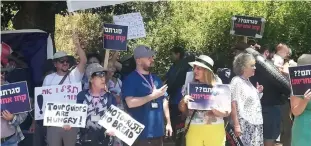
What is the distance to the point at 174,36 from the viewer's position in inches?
534

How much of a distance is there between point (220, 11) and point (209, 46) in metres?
0.93

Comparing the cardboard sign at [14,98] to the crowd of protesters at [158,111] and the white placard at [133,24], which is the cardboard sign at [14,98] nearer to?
the crowd of protesters at [158,111]

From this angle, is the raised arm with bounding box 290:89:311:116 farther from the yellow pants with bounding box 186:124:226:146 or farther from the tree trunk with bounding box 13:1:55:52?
the tree trunk with bounding box 13:1:55:52

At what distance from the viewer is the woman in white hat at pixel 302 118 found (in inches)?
220

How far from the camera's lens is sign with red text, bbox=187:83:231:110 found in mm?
5914

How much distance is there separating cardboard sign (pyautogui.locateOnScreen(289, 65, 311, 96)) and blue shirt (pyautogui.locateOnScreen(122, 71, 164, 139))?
1532mm

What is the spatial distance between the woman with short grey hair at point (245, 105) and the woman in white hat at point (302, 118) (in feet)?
2.13

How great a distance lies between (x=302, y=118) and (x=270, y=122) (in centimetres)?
190

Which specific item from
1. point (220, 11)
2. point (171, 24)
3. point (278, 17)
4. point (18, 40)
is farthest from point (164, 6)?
point (18, 40)

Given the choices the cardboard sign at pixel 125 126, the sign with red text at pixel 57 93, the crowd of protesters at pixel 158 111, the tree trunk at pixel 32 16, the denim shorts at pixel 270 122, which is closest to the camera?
the cardboard sign at pixel 125 126

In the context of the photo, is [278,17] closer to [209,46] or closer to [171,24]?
[209,46]

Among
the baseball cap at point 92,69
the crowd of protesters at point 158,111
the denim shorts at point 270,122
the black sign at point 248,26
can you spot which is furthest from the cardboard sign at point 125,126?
the black sign at point 248,26

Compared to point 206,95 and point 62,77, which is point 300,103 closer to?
point 206,95

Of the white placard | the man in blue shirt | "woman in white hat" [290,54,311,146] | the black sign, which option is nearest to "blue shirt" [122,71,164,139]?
the man in blue shirt
